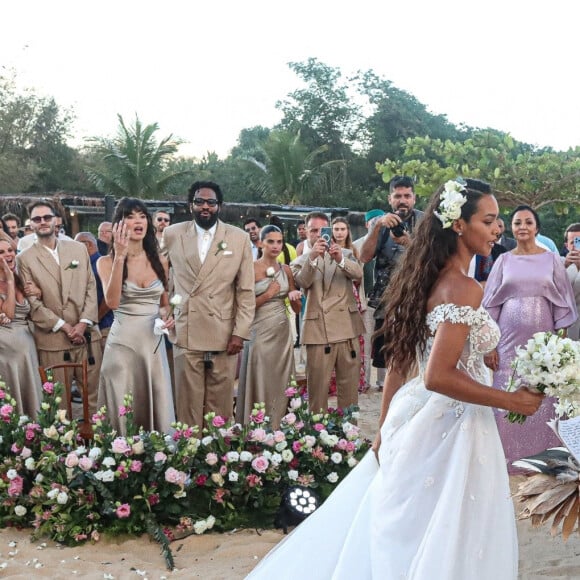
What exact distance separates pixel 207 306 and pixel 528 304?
265cm

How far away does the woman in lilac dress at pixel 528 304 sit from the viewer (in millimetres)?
6211

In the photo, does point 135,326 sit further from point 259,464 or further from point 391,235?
point 391,235

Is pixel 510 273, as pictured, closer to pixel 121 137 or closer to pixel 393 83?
pixel 121 137

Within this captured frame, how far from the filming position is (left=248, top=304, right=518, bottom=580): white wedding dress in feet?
9.30

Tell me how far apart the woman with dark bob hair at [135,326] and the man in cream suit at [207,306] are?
204mm

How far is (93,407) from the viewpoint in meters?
7.19

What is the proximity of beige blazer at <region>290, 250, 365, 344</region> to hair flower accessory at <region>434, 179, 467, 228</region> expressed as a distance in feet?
12.7

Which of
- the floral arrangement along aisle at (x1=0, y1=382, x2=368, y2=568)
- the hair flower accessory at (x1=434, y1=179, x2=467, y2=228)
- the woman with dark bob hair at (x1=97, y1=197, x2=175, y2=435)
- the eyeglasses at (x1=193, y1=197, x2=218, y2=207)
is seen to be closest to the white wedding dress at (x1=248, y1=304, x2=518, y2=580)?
the hair flower accessory at (x1=434, y1=179, x2=467, y2=228)

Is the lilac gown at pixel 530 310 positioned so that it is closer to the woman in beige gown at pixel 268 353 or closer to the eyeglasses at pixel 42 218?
the woman in beige gown at pixel 268 353

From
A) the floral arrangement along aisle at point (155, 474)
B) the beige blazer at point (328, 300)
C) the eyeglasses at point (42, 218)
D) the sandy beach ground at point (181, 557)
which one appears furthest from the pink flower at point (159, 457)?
the eyeglasses at point (42, 218)

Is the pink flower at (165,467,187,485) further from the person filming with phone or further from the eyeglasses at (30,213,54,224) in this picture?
the person filming with phone

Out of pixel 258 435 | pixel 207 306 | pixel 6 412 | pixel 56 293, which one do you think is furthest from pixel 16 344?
pixel 258 435

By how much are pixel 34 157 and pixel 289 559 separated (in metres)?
35.0

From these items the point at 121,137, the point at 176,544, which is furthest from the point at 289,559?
the point at 121,137
